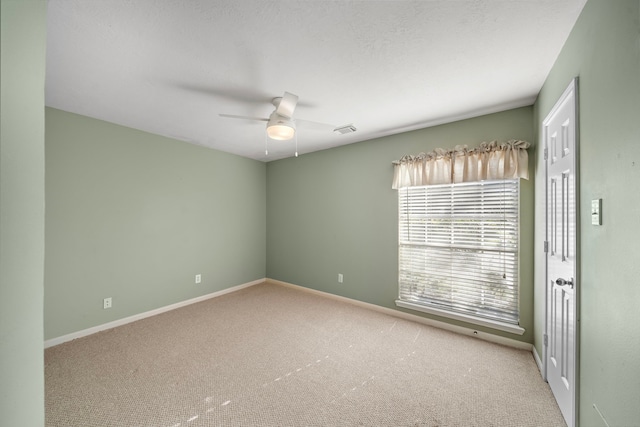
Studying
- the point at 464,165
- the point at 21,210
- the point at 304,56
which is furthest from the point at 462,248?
the point at 21,210

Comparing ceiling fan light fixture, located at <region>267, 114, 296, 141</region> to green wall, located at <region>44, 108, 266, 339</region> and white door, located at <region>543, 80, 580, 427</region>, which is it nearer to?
white door, located at <region>543, 80, 580, 427</region>

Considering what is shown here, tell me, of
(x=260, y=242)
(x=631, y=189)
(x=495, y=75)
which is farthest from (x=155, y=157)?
(x=631, y=189)

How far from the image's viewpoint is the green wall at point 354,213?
2.62 m

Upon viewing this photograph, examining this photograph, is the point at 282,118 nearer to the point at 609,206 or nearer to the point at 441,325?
the point at 609,206

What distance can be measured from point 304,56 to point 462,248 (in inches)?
103

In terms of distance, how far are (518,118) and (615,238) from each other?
1960 mm

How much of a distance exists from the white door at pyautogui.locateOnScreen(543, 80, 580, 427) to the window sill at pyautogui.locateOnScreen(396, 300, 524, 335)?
0.57m

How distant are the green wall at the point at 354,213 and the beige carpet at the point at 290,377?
2.27ft

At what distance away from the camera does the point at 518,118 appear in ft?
8.41

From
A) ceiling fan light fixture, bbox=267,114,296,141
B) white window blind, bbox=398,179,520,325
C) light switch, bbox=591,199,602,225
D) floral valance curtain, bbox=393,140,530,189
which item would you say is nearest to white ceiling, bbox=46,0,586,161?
ceiling fan light fixture, bbox=267,114,296,141

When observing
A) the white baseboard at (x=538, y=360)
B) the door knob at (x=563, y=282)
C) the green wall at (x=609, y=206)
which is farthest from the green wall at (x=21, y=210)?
the white baseboard at (x=538, y=360)

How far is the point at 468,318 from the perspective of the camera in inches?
110

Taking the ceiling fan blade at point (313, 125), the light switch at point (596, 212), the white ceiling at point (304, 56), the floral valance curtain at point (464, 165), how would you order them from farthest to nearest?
the ceiling fan blade at point (313, 125)
the floral valance curtain at point (464, 165)
the white ceiling at point (304, 56)
the light switch at point (596, 212)

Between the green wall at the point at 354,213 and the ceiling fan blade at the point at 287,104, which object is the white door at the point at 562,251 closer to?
the green wall at the point at 354,213
